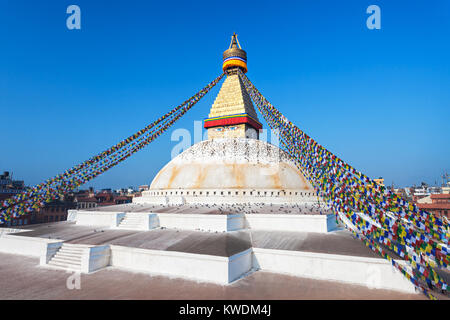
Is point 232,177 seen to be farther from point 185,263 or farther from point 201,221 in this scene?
point 185,263

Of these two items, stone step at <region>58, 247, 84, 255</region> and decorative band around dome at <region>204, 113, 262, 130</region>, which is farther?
decorative band around dome at <region>204, 113, 262, 130</region>

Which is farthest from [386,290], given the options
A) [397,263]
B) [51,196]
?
[51,196]

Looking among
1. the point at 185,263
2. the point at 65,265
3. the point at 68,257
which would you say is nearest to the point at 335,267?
the point at 185,263

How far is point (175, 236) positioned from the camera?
10422 millimetres

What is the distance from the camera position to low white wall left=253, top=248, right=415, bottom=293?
23.5 ft

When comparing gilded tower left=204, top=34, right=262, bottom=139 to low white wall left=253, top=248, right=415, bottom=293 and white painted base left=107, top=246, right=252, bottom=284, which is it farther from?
white painted base left=107, top=246, right=252, bottom=284

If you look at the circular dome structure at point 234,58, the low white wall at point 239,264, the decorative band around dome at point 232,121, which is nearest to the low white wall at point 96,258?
the low white wall at point 239,264

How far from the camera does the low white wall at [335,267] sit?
7.15m

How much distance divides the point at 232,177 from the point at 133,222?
5.98 m

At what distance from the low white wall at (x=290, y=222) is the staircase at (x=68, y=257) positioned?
264 inches

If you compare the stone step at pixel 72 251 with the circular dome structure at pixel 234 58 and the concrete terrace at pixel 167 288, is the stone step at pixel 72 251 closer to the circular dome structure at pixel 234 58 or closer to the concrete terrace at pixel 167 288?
the concrete terrace at pixel 167 288

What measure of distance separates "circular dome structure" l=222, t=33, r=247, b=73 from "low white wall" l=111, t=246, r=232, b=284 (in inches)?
672

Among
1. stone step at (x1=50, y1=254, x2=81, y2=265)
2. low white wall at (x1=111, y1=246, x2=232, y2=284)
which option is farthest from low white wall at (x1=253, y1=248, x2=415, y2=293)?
stone step at (x1=50, y1=254, x2=81, y2=265)
